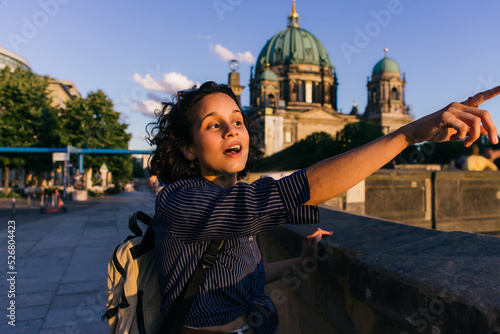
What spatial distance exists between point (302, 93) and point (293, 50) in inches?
343

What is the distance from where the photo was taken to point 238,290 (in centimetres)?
125

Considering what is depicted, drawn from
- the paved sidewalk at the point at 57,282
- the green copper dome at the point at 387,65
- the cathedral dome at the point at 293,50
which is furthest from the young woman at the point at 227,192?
the cathedral dome at the point at 293,50

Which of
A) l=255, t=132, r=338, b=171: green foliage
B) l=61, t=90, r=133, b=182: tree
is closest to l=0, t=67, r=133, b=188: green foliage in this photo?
l=61, t=90, r=133, b=182: tree

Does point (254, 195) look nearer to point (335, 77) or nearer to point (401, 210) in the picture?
point (401, 210)

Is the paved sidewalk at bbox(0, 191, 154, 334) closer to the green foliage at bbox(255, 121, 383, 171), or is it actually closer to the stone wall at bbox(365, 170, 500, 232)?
the stone wall at bbox(365, 170, 500, 232)

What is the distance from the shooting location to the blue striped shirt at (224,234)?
3.47 feet

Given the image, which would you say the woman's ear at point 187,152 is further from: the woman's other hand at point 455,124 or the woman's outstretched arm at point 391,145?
the woman's other hand at point 455,124

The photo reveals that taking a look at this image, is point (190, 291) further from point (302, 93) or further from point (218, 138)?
point (302, 93)

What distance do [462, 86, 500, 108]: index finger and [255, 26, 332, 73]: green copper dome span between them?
74.6m

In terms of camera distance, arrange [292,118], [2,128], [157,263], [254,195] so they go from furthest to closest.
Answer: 1. [292,118]
2. [2,128]
3. [157,263]
4. [254,195]

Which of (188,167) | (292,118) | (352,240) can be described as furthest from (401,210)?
(292,118)

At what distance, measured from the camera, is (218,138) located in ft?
4.57

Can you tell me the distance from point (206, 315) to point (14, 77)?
31.6 metres

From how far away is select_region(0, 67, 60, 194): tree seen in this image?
26438 millimetres
